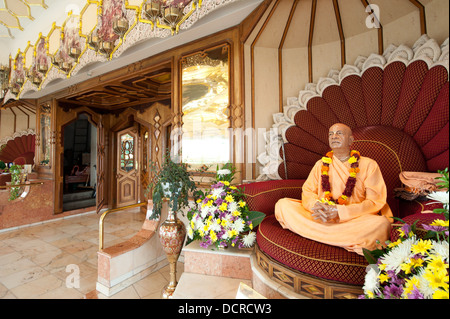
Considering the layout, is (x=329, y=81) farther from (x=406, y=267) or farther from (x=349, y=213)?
(x=406, y=267)

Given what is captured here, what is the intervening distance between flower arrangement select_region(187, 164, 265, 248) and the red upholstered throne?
0.42 ft

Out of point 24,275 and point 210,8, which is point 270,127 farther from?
point 24,275

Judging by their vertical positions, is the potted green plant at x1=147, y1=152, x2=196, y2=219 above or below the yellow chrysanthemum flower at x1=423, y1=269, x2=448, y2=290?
above

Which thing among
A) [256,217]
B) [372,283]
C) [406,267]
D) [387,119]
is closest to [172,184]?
[256,217]

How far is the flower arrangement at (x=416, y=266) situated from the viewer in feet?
2.51

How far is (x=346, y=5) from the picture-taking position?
7.88 feet

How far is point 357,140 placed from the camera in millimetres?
2299

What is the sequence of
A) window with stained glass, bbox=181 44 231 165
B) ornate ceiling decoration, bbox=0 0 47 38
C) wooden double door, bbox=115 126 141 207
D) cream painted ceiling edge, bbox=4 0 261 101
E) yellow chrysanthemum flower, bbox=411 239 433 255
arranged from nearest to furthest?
1. yellow chrysanthemum flower, bbox=411 239 433 255
2. cream painted ceiling edge, bbox=4 0 261 101
3. window with stained glass, bbox=181 44 231 165
4. ornate ceiling decoration, bbox=0 0 47 38
5. wooden double door, bbox=115 126 141 207

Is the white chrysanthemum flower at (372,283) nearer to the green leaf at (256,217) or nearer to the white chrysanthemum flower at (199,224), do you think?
the green leaf at (256,217)

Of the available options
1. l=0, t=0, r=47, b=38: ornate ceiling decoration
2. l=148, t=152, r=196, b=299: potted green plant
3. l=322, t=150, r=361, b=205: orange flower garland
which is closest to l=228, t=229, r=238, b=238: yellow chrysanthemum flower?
l=148, t=152, r=196, b=299: potted green plant

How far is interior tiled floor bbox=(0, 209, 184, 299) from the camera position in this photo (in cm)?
245

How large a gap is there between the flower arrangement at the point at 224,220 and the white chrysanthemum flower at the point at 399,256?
111 cm

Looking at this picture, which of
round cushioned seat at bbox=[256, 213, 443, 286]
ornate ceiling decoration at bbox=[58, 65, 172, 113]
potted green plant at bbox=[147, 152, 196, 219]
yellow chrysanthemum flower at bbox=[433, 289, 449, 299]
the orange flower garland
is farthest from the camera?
ornate ceiling decoration at bbox=[58, 65, 172, 113]

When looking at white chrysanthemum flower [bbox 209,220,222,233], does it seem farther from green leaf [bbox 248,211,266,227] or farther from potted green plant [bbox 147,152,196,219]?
potted green plant [bbox 147,152,196,219]
